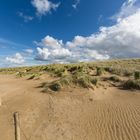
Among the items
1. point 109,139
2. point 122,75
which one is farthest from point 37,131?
point 122,75

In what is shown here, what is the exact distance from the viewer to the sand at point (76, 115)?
6.68m

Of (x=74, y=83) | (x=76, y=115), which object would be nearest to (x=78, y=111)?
(x=76, y=115)

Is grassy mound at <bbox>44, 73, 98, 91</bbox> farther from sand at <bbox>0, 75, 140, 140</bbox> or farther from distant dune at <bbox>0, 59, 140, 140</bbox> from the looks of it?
sand at <bbox>0, 75, 140, 140</bbox>

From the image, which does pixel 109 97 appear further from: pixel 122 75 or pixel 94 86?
pixel 122 75

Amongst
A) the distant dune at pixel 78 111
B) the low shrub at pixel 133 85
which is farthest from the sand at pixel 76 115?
the low shrub at pixel 133 85

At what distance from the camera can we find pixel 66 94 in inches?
480

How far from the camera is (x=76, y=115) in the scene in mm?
8586

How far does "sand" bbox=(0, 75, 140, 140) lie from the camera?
6.68 meters

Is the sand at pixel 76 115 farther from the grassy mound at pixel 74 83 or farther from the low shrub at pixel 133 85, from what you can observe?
the low shrub at pixel 133 85

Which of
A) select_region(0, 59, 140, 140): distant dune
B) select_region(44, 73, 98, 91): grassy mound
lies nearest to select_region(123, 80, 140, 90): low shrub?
select_region(0, 59, 140, 140): distant dune

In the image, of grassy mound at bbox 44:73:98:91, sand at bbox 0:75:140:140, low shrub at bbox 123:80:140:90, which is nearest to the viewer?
sand at bbox 0:75:140:140

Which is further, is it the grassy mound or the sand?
the grassy mound

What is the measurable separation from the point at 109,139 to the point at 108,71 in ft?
50.5

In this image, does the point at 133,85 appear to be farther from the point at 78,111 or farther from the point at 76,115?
the point at 76,115
